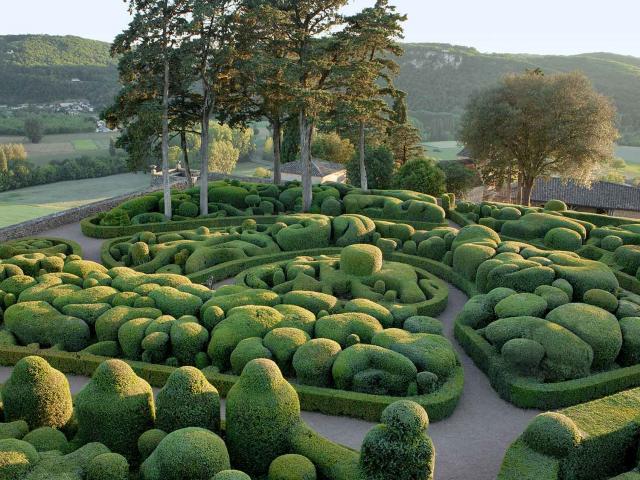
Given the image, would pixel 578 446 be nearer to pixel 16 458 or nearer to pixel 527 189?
pixel 16 458

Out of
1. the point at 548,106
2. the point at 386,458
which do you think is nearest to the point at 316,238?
the point at 386,458

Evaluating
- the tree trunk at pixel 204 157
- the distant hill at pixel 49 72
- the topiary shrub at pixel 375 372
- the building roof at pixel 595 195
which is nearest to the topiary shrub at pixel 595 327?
the topiary shrub at pixel 375 372

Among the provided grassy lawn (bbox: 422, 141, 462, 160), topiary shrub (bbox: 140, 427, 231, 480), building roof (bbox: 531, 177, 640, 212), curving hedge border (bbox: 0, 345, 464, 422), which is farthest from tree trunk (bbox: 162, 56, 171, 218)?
grassy lawn (bbox: 422, 141, 462, 160)

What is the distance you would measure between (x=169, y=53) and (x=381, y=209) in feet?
55.6

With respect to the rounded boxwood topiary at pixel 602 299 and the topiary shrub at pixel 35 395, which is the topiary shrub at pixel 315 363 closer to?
the topiary shrub at pixel 35 395

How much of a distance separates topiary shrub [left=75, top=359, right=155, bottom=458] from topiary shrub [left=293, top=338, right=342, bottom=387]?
5069 mm

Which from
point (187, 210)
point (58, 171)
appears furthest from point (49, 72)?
point (187, 210)

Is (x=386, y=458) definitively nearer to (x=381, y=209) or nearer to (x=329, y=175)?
(x=381, y=209)

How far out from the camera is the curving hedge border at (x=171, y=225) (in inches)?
1353

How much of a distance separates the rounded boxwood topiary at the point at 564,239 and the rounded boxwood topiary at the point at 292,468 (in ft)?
69.6

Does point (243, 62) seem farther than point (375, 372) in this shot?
Yes

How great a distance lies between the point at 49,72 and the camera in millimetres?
113812

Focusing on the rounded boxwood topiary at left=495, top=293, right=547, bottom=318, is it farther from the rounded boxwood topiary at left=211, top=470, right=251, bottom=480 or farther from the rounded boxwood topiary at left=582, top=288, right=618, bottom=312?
the rounded boxwood topiary at left=211, top=470, right=251, bottom=480

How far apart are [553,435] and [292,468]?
573 centimetres
